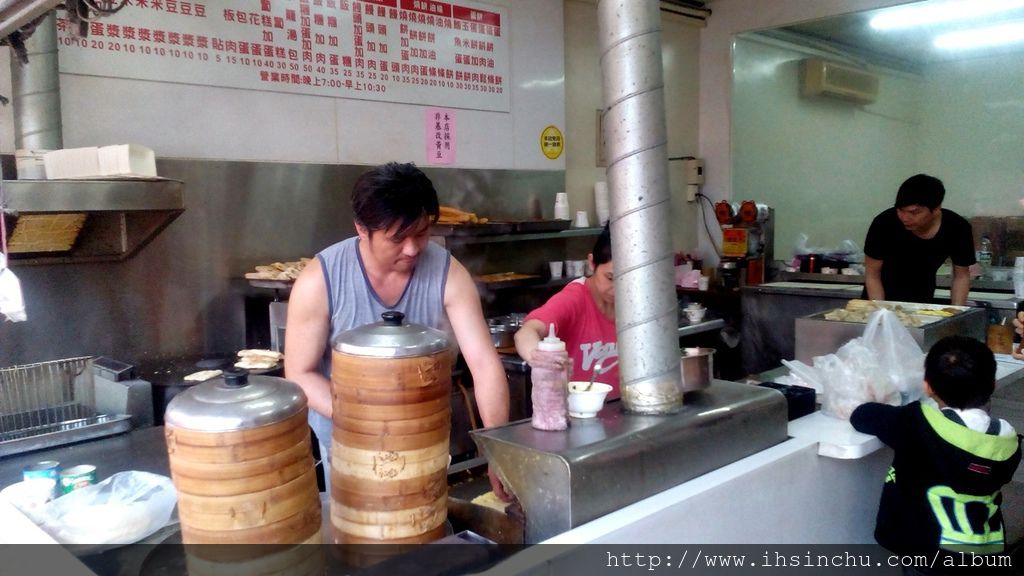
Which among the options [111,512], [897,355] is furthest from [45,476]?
[897,355]

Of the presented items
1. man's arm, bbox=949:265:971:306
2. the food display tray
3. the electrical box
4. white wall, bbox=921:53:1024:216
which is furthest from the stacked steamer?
white wall, bbox=921:53:1024:216

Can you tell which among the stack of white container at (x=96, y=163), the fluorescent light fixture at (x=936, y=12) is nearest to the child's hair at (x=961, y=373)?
the stack of white container at (x=96, y=163)

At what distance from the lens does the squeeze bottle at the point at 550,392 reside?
154 cm

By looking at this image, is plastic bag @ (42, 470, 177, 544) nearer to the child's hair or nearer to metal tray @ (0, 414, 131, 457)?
metal tray @ (0, 414, 131, 457)

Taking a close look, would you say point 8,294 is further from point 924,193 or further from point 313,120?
point 924,193

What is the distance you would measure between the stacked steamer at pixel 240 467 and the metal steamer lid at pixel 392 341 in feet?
0.44

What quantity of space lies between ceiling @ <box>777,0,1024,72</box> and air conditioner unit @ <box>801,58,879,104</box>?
159mm

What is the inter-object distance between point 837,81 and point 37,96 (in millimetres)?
5970

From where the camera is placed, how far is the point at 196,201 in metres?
3.58

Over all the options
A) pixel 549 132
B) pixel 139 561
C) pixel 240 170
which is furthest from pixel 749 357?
pixel 139 561

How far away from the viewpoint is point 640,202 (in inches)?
64.8

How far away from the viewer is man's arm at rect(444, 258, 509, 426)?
78.0 inches

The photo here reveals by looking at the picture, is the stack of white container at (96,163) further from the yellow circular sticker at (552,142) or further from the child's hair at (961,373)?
the yellow circular sticker at (552,142)

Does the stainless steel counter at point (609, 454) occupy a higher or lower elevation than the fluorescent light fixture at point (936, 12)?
lower
